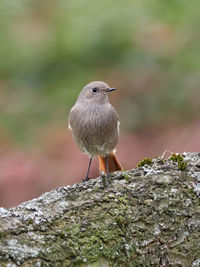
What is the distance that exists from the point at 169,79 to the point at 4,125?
2.74 metres

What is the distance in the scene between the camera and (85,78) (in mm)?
10016

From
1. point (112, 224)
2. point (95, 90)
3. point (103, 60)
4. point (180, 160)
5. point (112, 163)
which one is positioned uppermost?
point (103, 60)

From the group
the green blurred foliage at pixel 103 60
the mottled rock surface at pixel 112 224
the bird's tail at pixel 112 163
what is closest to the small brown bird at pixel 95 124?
the bird's tail at pixel 112 163

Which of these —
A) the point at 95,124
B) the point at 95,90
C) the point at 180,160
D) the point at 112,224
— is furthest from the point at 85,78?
the point at 112,224

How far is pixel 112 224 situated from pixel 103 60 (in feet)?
23.5

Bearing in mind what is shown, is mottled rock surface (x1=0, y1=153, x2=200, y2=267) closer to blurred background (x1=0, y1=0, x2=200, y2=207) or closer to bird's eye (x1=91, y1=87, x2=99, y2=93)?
bird's eye (x1=91, y1=87, x2=99, y2=93)

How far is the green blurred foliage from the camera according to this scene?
30.8 ft

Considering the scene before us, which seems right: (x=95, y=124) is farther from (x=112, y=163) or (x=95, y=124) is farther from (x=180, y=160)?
(x=180, y=160)

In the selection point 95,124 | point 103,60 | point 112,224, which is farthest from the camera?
point 103,60

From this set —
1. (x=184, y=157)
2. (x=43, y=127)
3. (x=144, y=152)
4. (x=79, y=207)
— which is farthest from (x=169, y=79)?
(x=79, y=207)

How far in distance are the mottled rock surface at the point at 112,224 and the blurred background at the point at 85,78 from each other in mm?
4309

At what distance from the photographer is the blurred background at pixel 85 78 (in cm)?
869

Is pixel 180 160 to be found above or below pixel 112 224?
above

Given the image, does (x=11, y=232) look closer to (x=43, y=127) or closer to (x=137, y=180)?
Answer: (x=137, y=180)
